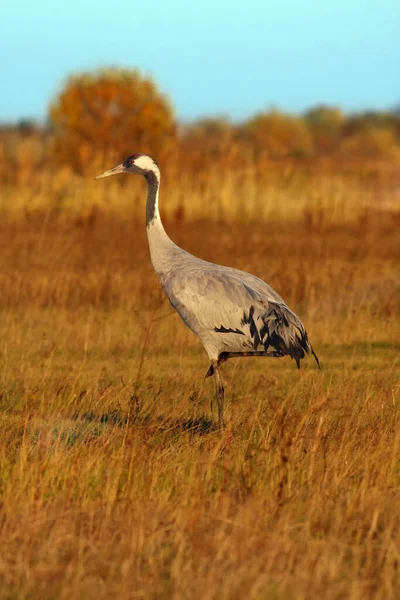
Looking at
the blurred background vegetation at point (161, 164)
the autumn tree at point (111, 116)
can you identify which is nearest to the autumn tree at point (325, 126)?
the blurred background vegetation at point (161, 164)

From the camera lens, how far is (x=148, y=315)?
10.3 meters

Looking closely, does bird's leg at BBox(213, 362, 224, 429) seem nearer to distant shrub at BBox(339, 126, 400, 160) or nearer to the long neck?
the long neck

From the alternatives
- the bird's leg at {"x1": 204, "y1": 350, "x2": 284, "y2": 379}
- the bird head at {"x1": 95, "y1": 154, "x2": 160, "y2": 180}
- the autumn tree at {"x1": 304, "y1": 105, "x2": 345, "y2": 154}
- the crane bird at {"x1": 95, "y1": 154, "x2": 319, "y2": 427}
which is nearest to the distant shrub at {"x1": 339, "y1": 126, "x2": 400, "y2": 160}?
the autumn tree at {"x1": 304, "y1": 105, "x2": 345, "y2": 154}

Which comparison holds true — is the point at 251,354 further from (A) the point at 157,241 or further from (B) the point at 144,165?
(B) the point at 144,165

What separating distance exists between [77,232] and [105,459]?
9.93 meters

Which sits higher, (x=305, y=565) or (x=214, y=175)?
(x=214, y=175)

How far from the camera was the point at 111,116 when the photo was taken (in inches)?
926

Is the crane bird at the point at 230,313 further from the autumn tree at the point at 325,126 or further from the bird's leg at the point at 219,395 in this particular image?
the autumn tree at the point at 325,126

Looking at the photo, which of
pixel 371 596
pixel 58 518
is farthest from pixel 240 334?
pixel 371 596

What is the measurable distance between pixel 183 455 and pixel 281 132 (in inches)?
1562

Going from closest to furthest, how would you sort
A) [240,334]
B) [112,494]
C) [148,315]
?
[112,494]
[240,334]
[148,315]

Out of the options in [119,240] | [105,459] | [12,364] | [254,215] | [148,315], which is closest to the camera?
[105,459]

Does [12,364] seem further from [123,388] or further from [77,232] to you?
[77,232]

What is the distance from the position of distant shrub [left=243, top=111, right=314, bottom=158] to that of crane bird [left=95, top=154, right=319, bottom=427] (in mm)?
35848
